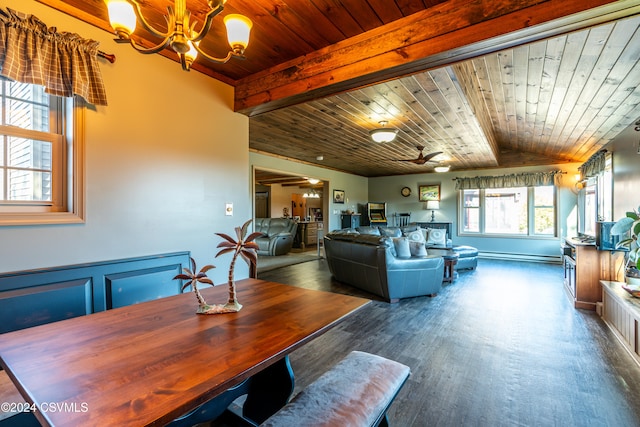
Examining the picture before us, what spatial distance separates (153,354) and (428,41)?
2.26 metres

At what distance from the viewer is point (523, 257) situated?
7.24 m

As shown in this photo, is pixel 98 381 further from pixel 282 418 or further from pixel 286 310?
pixel 286 310

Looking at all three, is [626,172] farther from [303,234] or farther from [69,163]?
[303,234]

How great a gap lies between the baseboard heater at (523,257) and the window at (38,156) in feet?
28.1

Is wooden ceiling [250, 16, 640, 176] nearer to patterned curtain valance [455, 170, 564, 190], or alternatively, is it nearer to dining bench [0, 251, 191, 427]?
patterned curtain valance [455, 170, 564, 190]

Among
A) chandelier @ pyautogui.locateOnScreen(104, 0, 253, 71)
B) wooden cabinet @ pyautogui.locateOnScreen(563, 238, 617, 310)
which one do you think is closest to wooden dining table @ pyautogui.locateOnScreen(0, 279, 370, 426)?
chandelier @ pyautogui.locateOnScreen(104, 0, 253, 71)

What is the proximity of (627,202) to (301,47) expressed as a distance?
418 centimetres

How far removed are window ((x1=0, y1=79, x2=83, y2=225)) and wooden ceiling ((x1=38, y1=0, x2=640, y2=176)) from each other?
63cm

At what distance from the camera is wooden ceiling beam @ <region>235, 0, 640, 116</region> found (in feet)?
5.10

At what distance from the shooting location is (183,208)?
2512 mm

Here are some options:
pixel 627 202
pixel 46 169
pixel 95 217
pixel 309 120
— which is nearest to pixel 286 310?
pixel 95 217

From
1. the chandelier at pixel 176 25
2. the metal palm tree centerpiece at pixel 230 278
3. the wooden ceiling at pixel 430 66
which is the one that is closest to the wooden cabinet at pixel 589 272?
the wooden ceiling at pixel 430 66

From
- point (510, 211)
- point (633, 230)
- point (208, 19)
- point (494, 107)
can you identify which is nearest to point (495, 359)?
point (633, 230)

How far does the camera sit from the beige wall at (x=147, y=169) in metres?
1.87
